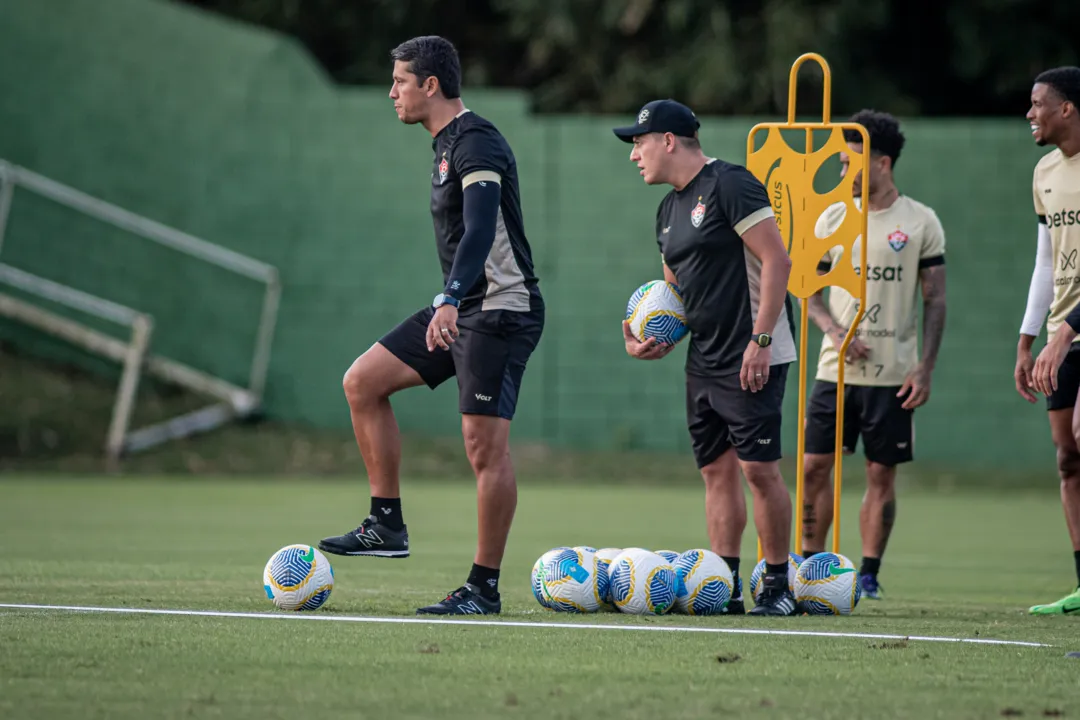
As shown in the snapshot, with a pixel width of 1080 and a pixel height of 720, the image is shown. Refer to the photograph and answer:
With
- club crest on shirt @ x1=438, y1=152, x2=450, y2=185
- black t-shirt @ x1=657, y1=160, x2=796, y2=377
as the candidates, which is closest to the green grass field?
black t-shirt @ x1=657, y1=160, x2=796, y2=377

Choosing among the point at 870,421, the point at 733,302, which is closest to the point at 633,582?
the point at 733,302

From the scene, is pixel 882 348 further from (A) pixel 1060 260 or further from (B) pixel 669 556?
(B) pixel 669 556

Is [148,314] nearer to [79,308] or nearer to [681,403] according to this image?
[79,308]

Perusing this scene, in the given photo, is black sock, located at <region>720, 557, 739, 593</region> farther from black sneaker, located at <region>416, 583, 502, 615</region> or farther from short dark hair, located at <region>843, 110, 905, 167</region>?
short dark hair, located at <region>843, 110, 905, 167</region>

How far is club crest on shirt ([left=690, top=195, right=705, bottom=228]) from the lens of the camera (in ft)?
24.5

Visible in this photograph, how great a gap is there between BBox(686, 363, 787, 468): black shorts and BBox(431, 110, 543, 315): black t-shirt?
91 centimetres

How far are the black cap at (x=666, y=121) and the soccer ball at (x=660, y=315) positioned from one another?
2.28 feet

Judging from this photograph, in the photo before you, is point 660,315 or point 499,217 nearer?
point 499,217

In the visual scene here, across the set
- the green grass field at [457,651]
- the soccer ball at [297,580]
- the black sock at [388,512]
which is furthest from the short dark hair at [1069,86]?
the soccer ball at [297,580]

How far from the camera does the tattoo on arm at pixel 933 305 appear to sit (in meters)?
9.50

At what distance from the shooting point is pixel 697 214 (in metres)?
7.49

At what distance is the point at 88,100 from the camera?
19859 mm

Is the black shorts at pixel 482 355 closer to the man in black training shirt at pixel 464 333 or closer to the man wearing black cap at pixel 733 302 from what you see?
the man in black training shirt at pixel 464 333

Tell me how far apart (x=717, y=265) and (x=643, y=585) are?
4.87ft
